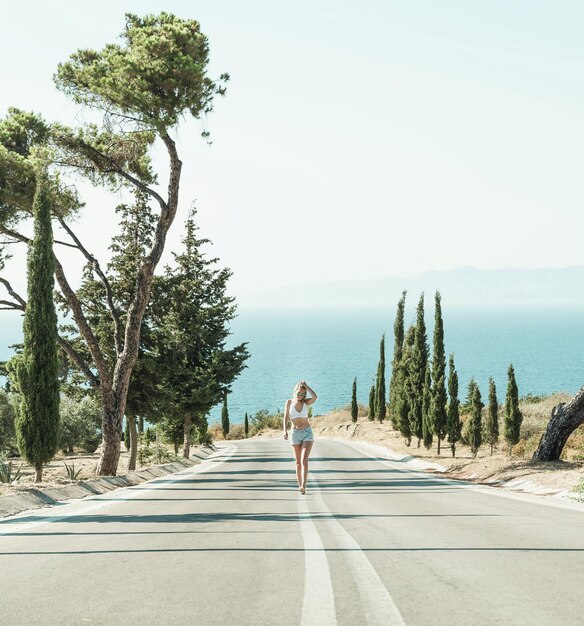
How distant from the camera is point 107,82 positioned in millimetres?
21719

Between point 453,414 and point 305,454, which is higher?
point 453,414

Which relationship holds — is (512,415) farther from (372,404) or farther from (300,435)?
(300,435)

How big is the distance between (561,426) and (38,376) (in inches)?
554

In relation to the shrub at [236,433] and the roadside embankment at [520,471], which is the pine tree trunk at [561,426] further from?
the shrub at [236,433]

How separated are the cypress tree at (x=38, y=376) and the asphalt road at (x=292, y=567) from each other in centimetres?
747

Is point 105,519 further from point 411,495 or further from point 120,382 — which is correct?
point 120,382

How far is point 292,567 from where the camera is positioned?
19.9ft

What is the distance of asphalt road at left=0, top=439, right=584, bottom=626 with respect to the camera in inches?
177

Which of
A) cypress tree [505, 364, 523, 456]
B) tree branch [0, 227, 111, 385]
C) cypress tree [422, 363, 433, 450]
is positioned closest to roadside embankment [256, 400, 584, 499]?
cypress tree [422, 363, 433, 450]

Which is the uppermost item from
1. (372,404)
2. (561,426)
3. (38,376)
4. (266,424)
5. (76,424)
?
(372,404)

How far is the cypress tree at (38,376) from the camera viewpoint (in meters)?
18.2

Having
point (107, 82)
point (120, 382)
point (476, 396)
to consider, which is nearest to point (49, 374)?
point (120, 382)

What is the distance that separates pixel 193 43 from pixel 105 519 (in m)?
16.2

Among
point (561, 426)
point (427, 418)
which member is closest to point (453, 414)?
point (427, 418)
